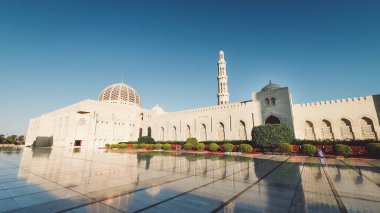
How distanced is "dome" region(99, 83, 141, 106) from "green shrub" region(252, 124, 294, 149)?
3530 centimetres

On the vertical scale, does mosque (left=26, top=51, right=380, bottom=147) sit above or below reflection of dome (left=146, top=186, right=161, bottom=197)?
above

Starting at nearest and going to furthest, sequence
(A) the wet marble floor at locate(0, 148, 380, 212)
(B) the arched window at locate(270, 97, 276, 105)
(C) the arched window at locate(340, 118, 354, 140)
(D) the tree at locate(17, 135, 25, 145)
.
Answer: (A) the wet marble floor at locate(0, 148, 380, 212) → (C) the arched window at locate(340, 118, 354, 140) → (B) the arched window at locate(270, 97, 276, 105) → (D) the tree at locate(17, 135, 25, 145)

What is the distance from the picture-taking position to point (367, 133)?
19078 millimetres

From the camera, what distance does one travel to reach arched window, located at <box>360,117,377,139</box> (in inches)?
743

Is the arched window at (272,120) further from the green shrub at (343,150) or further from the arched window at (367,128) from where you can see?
the green shrub at (343,150)

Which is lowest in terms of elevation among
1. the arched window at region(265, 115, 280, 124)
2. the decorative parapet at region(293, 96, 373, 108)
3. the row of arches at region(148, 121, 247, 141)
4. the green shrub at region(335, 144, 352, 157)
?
the green shrub at region(335, 144, 352, 157)

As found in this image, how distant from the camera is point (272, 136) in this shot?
16.6 metres

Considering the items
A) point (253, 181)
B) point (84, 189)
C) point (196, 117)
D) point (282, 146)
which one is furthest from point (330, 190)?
point (196, 117)

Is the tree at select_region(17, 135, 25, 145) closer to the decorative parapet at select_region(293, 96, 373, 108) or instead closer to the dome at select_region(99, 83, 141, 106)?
the dome at select_region(99, 83, 141, 106)

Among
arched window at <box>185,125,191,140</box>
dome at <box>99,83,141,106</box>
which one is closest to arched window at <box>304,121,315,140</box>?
arched window at <box>185,125,191,140</box>

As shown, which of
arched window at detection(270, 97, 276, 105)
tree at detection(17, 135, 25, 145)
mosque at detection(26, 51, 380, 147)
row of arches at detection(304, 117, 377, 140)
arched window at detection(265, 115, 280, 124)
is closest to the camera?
row of arches at detection(304, 117, 377, 140)

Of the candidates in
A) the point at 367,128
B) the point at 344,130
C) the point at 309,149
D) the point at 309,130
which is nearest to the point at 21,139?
the point at 309,149

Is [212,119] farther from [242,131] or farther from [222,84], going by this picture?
[222,84]

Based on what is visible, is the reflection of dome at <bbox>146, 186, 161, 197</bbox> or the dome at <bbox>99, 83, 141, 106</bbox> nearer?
the reflection of dome at <bbox>146, 186, 161, 197</bbox>
